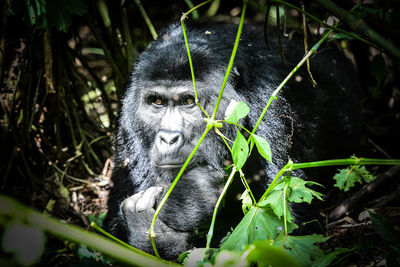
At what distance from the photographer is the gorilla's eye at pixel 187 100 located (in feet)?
8.27

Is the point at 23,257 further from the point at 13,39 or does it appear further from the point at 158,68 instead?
the point at 13,39

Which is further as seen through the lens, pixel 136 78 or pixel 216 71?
pixel 136 78

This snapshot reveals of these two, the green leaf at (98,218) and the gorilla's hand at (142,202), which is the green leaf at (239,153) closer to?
the gorilla's hand at (142,202)

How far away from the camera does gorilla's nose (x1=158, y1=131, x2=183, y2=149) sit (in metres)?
2.26

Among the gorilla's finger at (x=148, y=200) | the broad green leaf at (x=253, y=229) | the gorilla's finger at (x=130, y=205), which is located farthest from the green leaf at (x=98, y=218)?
the broad green leaf at (x=253, y=229)

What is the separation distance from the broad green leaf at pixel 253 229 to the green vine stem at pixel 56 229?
689 mm

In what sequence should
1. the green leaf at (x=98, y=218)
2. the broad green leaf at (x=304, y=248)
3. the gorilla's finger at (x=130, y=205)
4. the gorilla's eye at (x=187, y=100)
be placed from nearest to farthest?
the broad green leaf at (x=304, y=248) < the gorilla's finger at (x=130, y=205) < the gorilla's eye at (x=187, y=100) < the green leaf at (x=98, y=218)

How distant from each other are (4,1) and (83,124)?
1430mm

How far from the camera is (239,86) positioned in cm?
251

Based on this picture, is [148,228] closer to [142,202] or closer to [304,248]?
[142,202]

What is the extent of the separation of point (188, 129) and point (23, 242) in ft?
5.84

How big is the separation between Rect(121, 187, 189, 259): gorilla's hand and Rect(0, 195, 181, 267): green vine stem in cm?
157

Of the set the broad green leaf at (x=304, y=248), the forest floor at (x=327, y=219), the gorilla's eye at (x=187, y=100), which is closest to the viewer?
the broad green leaf at (x=304, y=248)

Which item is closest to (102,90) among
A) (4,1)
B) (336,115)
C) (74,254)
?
(4,1)
